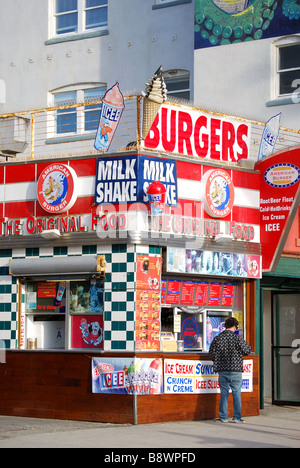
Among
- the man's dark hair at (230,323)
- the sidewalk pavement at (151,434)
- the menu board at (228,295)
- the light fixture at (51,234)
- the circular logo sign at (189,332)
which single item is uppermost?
the light fixture at (51,234)

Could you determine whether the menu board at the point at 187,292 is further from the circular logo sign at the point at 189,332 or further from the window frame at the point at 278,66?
the window frame at the point at 278,66

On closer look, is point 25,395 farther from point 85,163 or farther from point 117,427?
point 85,163

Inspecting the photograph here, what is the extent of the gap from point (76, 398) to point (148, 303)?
6.54ft

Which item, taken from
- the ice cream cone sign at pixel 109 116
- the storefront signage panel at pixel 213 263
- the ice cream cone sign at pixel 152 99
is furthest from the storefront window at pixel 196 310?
the ice cream cone sign at pixel 152 99

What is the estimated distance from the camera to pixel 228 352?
48.3 feet

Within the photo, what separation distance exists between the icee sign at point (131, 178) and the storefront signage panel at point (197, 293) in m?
1.50

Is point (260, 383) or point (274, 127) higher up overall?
point (274, 127)

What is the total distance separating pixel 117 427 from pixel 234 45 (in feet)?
35.1

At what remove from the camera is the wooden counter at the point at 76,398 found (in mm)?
14414

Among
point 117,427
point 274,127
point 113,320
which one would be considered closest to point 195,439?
point 117,427

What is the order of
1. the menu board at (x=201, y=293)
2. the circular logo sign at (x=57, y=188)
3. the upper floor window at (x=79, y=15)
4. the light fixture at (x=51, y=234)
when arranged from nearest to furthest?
1. the light fixture at (x=51, y=234)
2. the circular logo sign at (x=57, y=188)
3. the menu board at (x=201, y=293)
4. the upper floor window at (x=79, y=15)

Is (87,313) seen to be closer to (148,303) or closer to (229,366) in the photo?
(148,303)

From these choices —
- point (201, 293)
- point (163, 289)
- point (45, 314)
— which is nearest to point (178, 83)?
point (201, 293)

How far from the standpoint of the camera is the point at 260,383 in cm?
1678
